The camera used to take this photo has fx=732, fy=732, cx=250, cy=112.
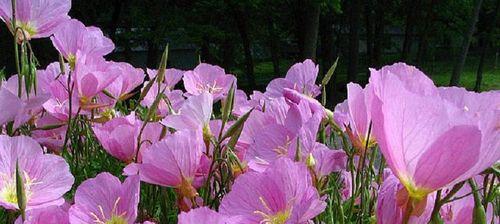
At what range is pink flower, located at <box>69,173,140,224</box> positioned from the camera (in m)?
0.74

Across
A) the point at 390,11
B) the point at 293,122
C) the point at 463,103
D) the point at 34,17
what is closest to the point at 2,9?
the point at 34,17

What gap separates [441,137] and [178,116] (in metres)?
0.39

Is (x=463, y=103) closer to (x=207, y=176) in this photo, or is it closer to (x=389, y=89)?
(x=389, y=89)

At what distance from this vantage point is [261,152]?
0.84m

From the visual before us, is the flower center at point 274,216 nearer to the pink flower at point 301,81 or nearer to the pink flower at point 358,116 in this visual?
the pink flower at point 358,116

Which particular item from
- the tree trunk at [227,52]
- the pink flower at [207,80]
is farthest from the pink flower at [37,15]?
the tree trunk at [227,52]

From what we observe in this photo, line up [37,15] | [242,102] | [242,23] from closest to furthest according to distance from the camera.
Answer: [37,15] → [242,102] → [242,23]

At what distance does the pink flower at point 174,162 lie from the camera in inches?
31.1

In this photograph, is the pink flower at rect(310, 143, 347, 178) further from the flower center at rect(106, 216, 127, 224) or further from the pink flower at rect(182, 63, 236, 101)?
the pink flower at rect(182, 63, 236, 101)

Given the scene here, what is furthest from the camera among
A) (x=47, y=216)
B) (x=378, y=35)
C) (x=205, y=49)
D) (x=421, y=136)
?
(x=378, y=35)

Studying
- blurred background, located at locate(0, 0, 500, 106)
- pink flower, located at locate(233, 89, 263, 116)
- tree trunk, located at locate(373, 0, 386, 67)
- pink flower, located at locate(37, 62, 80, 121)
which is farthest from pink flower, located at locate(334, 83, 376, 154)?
tree trunk, located at locate(373, 0, 386, 67)

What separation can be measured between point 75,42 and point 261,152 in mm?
584

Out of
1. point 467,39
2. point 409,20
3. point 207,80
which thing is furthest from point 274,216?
point 409,20

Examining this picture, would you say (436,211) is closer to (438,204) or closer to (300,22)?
(438,204)
